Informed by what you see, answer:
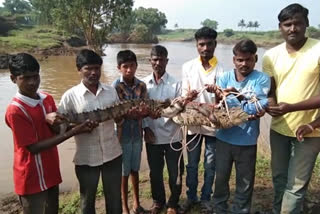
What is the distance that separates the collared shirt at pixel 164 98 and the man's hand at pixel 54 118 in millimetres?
1234

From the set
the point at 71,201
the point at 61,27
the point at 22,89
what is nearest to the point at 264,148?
the point at 71,201

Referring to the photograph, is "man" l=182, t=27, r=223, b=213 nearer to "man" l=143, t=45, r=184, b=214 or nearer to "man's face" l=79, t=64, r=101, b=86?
"man" l=143, t=45, r=184, b=214

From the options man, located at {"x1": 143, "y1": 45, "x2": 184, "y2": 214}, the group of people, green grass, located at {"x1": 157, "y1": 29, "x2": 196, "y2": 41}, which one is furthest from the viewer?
green grass, located at {"x1": 157, "y1": 29, "x2": 196, "y2": 41}

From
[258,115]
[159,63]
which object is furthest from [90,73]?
[258,115]

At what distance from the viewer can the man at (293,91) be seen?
118 inches

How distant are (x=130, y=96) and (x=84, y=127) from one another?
0.94 metres

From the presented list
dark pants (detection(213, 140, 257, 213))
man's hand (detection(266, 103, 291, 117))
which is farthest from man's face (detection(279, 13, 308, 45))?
dark pants (detection(213, 140, 257, 213))

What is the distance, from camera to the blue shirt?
9.80 ft

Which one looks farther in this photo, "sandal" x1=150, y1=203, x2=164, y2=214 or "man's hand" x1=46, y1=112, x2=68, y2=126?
"sandal" x1=150, y1=203, x2=164, y2=214

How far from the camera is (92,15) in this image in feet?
76.5

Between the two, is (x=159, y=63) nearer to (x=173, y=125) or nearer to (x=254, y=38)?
(x=173, y=125)

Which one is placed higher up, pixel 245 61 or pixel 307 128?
pixel 245 61

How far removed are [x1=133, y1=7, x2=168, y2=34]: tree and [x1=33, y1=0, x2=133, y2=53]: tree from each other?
2018 inches

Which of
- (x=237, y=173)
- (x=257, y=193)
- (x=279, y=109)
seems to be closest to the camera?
(x=279, y=109)
